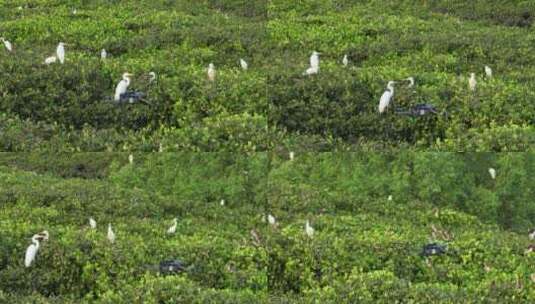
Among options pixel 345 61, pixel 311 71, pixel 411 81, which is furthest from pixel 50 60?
pixel 411 81

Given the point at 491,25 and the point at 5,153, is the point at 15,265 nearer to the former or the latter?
the point at 5,153

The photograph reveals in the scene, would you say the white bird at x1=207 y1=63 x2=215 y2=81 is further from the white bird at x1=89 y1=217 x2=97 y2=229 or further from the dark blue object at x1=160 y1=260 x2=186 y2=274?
the dark blue object at x1=160 y1=260 x2=186 y2=274

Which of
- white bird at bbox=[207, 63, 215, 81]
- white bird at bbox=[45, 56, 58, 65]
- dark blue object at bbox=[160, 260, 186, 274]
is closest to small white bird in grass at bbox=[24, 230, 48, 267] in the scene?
dark blue object at bbox=[160, 260, 186, 274]

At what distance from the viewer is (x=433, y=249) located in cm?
840

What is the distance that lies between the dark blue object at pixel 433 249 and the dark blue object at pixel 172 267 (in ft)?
7.02

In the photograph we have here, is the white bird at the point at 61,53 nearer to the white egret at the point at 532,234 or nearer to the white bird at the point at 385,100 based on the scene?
the white bird at the point at 385,100

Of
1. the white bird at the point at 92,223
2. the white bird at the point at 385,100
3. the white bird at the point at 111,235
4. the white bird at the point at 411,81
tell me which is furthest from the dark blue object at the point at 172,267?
the white bird at the point at 411,81

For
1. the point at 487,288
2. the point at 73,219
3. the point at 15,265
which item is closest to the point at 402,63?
the point at 487,288

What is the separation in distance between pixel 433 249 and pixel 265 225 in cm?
151

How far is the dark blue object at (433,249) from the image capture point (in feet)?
27.5

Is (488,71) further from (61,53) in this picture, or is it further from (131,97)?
(61,53)

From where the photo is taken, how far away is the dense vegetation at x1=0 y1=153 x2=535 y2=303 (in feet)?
27.1

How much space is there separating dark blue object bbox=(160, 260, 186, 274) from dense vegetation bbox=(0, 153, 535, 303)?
6 cm

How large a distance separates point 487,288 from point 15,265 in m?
4.13
